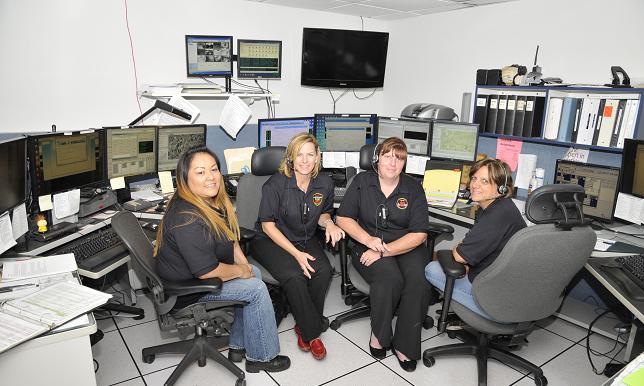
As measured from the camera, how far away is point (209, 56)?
11.7 feet

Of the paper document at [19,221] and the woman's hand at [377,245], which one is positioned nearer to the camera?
the paper document at [19,221]

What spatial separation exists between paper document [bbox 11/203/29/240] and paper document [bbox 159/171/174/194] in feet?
3.40

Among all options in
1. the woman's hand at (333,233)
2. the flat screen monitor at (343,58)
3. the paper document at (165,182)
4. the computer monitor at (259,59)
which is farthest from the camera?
the flat screen monitor at (343,58)

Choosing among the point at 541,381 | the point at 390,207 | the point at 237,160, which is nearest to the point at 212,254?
the point at 390,207

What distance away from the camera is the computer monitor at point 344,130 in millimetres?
3764

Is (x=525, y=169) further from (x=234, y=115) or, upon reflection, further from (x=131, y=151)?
(x=131, y=151)

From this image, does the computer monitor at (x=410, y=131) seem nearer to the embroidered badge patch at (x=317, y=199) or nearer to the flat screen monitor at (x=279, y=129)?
the flat screen monitor at (x=279, y=129)

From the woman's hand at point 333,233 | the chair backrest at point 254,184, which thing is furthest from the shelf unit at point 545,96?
the chair backrest at point 254,184

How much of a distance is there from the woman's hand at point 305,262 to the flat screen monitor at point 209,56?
185 centimetres

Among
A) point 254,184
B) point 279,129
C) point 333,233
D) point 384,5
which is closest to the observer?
point 333,233

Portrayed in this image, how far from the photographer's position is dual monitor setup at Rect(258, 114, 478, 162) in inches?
138

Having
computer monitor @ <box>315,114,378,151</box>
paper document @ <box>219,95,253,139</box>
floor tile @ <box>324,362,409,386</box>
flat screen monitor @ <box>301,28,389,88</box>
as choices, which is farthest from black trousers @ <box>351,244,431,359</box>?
flat screen monitor @ <box>301,28,389,88</box>

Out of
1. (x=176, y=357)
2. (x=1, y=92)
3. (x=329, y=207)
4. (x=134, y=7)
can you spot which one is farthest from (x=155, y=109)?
(x=176, y=357)

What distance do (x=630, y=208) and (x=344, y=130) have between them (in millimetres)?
2125
